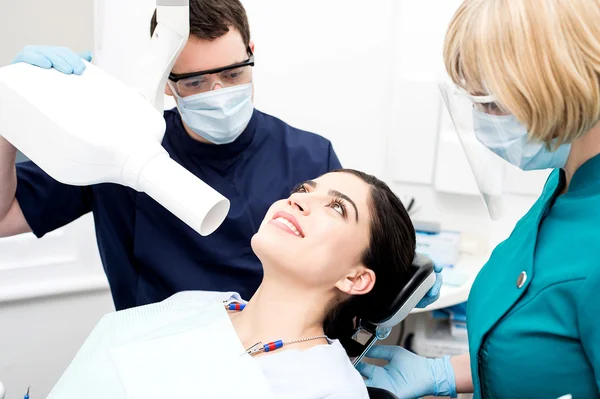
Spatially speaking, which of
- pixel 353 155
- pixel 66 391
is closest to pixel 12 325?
pixel 66 391

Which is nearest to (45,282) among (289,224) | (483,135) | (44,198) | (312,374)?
(44,198)

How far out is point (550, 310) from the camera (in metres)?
1.00

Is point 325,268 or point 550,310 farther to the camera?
point 325,268

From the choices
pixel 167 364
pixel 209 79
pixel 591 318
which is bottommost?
pixel 167 364

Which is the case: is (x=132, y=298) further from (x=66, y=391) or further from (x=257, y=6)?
(x=257, y=6)

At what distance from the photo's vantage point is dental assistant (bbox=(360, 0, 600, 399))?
850 millimetres

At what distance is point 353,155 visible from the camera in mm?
2443

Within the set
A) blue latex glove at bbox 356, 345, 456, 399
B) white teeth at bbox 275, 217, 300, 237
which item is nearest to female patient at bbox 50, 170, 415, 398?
white teeth at bbox 275, 217, 300, 237

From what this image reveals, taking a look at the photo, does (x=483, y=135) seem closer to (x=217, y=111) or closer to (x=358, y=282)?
(x=358, y=282)

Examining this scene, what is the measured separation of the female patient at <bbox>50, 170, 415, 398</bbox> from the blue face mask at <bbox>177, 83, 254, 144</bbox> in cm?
23

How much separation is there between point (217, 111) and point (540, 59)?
0.78 metres

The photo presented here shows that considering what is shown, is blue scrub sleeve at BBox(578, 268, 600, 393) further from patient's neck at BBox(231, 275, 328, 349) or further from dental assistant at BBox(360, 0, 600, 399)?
patient's neck at BBox(231, 275, 328, 349)

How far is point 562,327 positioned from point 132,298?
1034mm

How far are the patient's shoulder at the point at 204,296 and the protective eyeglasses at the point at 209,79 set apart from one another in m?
0.46
